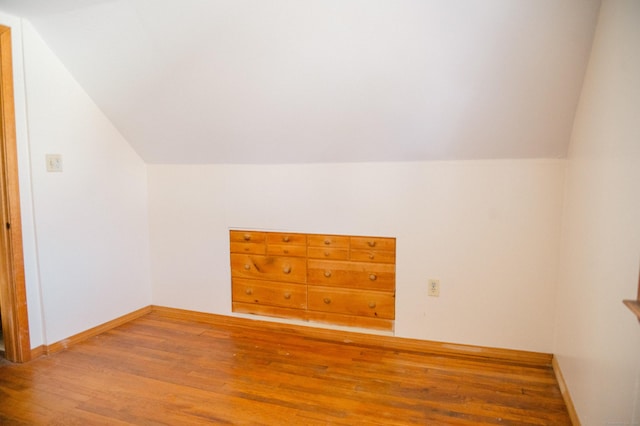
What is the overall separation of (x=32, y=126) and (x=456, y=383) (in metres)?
2.82

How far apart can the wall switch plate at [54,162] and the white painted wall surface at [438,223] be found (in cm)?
84

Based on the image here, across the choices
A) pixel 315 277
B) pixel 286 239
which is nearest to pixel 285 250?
pixel 286 239

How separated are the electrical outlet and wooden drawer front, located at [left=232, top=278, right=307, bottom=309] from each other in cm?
84

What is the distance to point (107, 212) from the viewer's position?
285 centimetres

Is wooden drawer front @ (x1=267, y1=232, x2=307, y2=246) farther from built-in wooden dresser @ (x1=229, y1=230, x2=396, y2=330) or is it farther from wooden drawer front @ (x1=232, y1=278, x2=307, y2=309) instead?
wooden drawer front @ (x1=232, y1=278, x2=307, y2=309)

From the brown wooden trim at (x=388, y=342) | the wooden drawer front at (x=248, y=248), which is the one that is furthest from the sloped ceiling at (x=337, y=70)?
the brown wooden trim at (x=388, y=342)

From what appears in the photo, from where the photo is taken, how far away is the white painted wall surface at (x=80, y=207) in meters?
2.38

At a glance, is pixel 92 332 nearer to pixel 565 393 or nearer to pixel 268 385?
pixel 268 385

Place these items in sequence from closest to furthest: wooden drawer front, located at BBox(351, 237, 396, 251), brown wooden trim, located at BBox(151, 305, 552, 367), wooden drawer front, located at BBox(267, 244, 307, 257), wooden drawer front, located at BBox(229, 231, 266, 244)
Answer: brown wooden trim, located at BBox(151, 305, 552, 367) < wooden drawer front, located at BBox(351, 237, 396, 251) < wooden drawer front, located at BBox(267, 244, 307, 257) < wooden drawer front, located at BBox(229, 231, 266, 244)

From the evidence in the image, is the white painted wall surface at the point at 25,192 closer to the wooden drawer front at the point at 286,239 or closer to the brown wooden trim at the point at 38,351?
the brown wooden trim at the point at 38,351

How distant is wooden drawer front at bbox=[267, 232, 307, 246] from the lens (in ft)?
8.97

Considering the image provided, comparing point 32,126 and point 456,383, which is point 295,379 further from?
point 32,126

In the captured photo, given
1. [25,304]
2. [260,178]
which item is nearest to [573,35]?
[260,178]

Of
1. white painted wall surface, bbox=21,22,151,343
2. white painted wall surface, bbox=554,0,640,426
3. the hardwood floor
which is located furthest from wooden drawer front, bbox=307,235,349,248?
white painted wall surface, bbox=21,22,151,343
